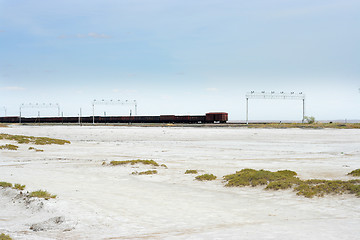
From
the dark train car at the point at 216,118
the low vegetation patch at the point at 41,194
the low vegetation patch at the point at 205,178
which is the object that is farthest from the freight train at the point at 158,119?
the low vegetation patch at the point at 41,194

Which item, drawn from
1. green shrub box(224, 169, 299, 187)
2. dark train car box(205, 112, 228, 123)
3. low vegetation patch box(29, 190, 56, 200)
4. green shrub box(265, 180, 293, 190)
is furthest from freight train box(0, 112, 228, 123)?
low vegetation patch box(29, 190, 56, 200)

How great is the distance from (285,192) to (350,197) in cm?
248

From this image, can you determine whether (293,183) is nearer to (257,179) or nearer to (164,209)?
(257,179)

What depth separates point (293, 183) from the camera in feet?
A: 55.5

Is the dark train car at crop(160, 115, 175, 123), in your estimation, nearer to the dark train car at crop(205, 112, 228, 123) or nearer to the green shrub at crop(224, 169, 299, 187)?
the dark train car at crop(205, 112, 228, 123)

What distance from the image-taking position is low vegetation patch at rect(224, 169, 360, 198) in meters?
15.2

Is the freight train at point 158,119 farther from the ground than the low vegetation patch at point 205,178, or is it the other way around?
the freight train at point 158,119

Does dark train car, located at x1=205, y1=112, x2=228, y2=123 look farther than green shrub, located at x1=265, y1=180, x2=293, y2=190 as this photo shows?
Yes

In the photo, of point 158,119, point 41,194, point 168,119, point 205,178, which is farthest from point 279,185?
point 158,119

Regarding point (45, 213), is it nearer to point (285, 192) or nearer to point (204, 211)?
point (204, 211)

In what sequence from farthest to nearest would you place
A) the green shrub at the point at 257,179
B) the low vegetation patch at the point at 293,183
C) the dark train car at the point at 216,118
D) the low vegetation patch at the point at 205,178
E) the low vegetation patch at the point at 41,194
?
1. the dark train car at the point at 216,118
2. the low vegetation patch at the point at 205,178
3. the green shrub at the point at 257,179
4. the low vegetation patch at the point at 293,183
5. the low vegetation patch at the point at 41,194

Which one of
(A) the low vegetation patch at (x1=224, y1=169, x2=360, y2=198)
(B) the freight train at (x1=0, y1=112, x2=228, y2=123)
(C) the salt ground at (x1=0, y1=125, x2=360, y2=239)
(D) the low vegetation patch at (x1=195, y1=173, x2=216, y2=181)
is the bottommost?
(C) the salt ground at (x1=0, y1=125, x2=360, y2=239)

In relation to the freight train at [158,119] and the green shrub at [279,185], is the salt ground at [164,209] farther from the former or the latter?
the freight train at [158,119]

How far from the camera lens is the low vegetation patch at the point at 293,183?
49.8 feet
